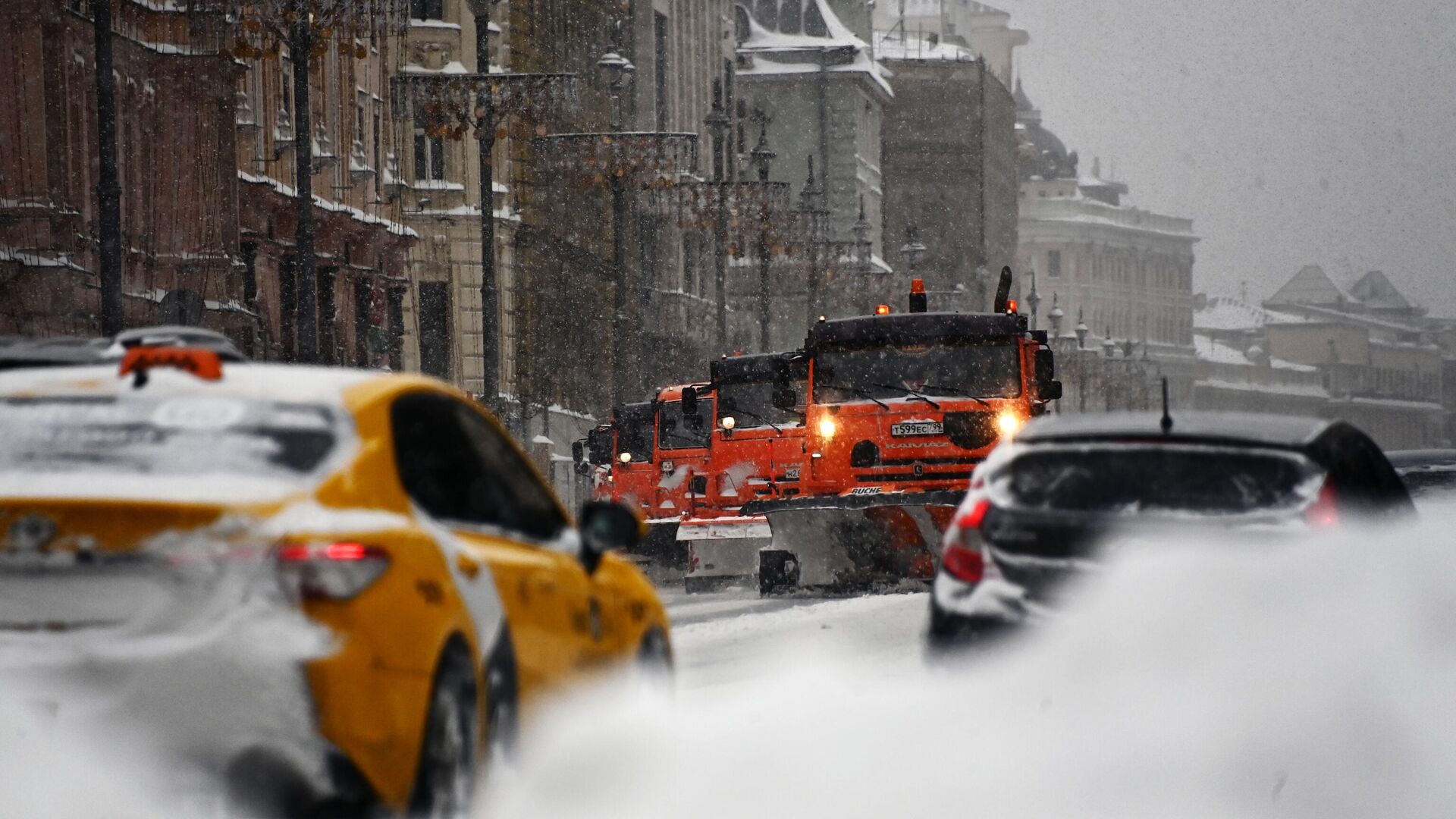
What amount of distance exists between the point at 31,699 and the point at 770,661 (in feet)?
28.3

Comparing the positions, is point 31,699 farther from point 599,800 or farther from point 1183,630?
point 1183,630

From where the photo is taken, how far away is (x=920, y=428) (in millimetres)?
Answer: 25094

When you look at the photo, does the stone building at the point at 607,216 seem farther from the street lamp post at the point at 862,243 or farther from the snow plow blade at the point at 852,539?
the snow plow blade at the point at 852,539

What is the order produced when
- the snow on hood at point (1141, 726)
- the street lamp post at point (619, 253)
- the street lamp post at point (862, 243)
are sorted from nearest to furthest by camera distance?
the snow on hood at point (1141, 726)
the street lamp post at point (619, 253)
the street lamp post at point (862, 243)

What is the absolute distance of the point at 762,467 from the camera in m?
30.2

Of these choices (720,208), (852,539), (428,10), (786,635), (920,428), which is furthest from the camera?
(428,10)

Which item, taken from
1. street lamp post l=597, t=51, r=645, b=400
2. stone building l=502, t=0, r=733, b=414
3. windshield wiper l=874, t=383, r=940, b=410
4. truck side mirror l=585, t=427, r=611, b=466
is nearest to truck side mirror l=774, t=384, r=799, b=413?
windshield wiper l=874, t=383, r=940, b=410

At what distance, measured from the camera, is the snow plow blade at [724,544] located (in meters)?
26.7

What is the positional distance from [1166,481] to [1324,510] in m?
0.54

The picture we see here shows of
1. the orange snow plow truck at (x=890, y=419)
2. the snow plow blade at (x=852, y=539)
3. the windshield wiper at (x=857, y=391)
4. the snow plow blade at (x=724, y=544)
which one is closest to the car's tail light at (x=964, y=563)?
the snow plow blade at (x=852, y=539)

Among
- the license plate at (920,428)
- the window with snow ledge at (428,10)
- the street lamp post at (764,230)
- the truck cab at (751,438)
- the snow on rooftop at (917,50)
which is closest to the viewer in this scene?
the license plate at (920,428)

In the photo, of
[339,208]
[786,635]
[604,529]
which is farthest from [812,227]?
[604,529]

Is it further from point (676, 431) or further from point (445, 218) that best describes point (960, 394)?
point (445, 218)

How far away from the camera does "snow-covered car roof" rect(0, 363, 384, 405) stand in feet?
23.5
